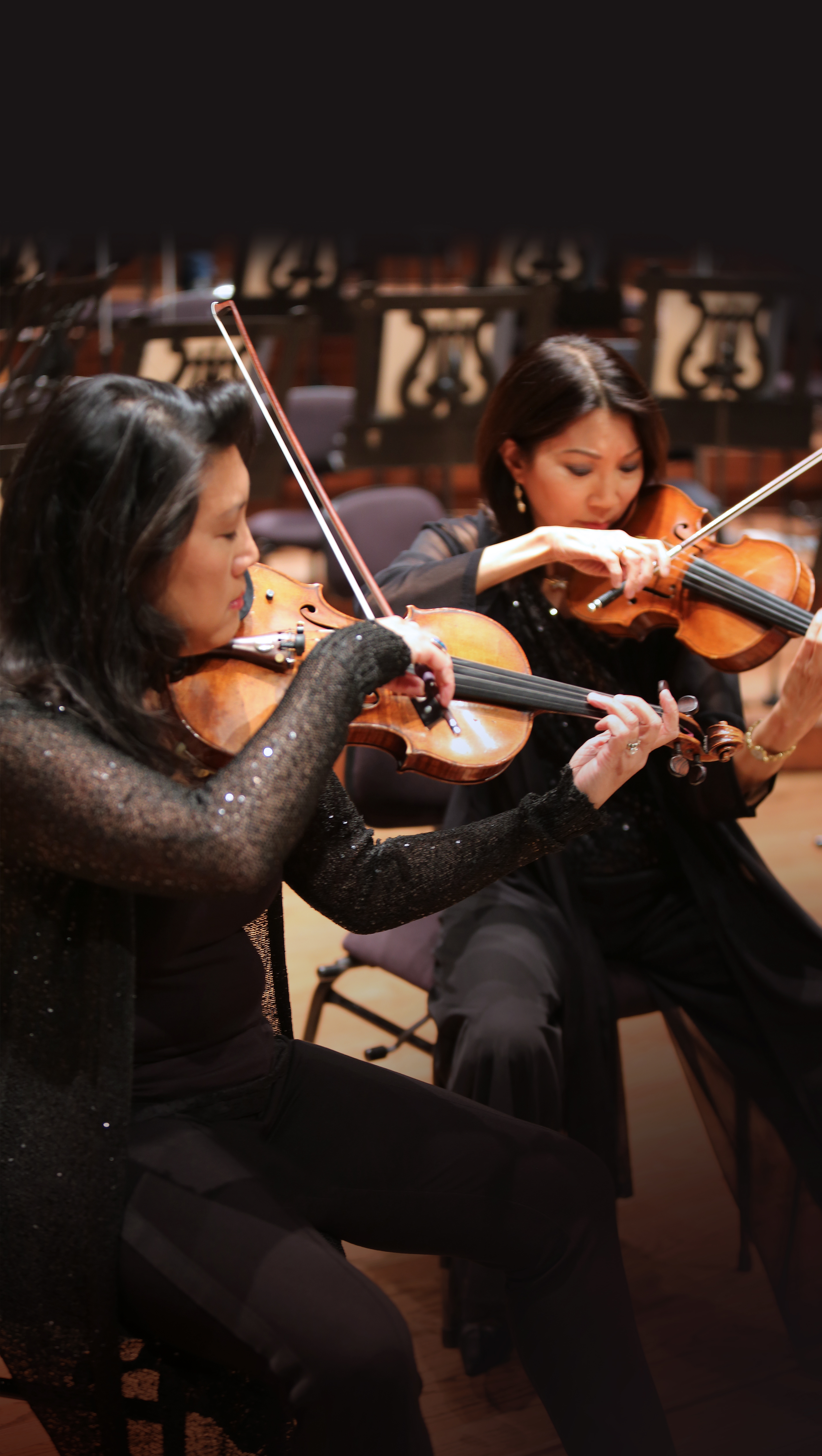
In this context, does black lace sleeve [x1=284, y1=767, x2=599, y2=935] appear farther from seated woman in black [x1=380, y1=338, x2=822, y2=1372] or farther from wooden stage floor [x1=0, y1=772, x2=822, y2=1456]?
wooden stage floor [x1=0, y1=772, x2=822, y2=1456]

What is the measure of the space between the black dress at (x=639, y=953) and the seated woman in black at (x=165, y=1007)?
0.38 m

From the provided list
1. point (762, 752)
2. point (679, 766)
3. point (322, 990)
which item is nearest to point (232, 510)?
point (679, 766)

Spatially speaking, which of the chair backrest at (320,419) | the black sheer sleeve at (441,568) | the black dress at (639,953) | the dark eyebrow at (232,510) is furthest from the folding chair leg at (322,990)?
the chair backrest at (320,419)

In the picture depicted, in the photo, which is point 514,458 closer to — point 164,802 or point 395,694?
point 395,694

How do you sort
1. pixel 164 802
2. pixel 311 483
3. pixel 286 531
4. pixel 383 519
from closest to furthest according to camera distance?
pixel 164 802 < pixel 311 483 < pixel 383 519 < pixel 286 531

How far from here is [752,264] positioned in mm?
5660

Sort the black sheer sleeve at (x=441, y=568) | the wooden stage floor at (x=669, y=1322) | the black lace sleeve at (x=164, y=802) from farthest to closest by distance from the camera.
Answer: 1. the black sheer sleeve at (x=441, y=568)
2. the wooden stage floor at (x=669, y=1322)
3. the black lace sleeve at (x=164, y=802)

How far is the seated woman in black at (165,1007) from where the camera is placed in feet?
3.09

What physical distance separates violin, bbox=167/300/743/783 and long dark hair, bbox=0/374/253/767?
0.34 ft

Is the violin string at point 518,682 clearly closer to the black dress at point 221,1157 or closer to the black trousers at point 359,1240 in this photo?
the black dress at point 221,1157

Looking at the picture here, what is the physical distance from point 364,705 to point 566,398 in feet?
2.06

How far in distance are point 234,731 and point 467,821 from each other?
0.59 meters

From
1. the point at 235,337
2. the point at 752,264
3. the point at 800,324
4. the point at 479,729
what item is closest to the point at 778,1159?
the point at 479,729

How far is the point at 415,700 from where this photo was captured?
1215 millimetres
